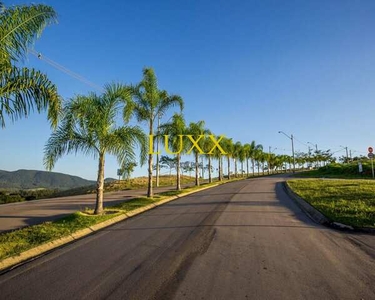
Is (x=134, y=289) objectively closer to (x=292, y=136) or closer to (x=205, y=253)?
(x=205, y=253)

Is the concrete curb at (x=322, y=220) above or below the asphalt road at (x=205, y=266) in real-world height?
above

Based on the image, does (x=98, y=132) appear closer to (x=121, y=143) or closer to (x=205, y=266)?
(x=121, y=143)

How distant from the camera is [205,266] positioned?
20.3 ft

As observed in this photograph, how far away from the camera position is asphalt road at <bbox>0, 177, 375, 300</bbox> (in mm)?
4945

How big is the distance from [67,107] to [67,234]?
5605 mm

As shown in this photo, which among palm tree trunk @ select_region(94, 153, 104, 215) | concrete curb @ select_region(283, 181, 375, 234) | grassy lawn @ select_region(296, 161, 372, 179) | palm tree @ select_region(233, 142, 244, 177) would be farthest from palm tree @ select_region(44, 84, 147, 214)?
palm tree @ select_region(233, 142, 244, 177)

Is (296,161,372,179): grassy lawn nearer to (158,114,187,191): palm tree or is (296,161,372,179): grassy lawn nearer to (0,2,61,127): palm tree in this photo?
(158,114,187,191): palm tree

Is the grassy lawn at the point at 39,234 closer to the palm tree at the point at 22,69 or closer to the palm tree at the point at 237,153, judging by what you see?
the palm tree at the point at 22,69

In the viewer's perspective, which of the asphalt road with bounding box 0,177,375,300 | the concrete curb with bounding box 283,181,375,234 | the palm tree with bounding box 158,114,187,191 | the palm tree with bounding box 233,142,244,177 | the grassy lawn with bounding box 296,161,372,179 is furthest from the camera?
the palm tree with bounding box 233,142,244,177

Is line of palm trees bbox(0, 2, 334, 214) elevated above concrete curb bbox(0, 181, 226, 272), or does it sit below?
above

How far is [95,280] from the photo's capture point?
5.55m

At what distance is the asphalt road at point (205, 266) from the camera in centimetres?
495

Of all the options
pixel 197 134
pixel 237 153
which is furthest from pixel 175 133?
pixel 237 153

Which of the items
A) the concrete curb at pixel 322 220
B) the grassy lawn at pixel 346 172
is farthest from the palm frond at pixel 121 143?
the grassy lawn at pixel 346 172
